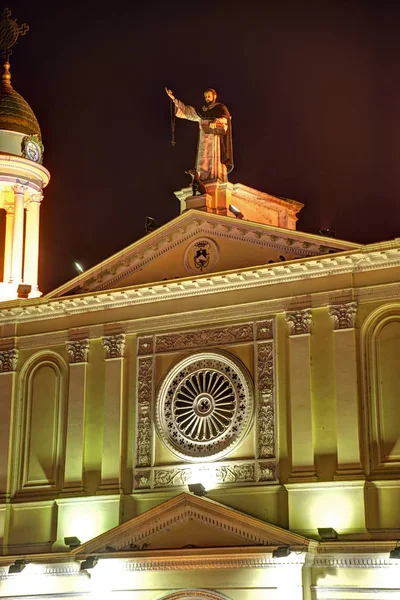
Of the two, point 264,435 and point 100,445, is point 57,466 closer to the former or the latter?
point 100,445

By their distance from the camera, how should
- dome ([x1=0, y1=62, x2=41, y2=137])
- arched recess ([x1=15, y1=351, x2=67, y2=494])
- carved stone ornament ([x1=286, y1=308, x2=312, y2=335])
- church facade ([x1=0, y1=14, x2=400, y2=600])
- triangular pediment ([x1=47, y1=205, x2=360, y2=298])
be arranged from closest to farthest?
church facade ([x1=0, y1=14, x2=400, y2=600]) → carved stone ornament ([x1=286, y1=308, x2=312, y2=335]) → triangular pediment ([x1=47, y1=205, x2=360, y2=298]) → arched recess ([x1=15, y1=351, x2=67, y2=494]) → dome ([x1=0, y1=62, x2=41, y2=137])

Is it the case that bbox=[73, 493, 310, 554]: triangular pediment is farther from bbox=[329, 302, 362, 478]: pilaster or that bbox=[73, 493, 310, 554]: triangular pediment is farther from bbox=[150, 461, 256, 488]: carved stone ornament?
bbox=[329, 302, 362, 478]: pilaster

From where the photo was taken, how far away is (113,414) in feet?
92.6

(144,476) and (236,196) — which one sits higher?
(236,196)

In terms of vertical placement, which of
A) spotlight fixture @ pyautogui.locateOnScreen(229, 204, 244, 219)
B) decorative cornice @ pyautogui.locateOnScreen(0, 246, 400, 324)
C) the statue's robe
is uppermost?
the statue's robe

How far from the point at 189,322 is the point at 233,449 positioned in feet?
10.2

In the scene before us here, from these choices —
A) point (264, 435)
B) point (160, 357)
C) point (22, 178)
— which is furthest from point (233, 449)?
point (22, 178)

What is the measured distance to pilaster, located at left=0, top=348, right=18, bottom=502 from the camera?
95.9 feet

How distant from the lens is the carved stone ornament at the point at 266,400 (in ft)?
86.3

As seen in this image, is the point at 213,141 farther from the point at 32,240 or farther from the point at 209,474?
the point at 209,474

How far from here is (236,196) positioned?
1163 inches

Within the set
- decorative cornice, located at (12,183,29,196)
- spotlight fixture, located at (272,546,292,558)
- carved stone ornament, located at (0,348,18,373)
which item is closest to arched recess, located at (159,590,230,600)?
spotlight fixture, located at (272,546,292,558)

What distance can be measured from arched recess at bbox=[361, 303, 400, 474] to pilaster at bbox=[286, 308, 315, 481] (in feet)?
4.00

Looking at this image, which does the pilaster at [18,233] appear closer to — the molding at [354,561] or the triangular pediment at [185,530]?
the triangular pediment at [185,530]
